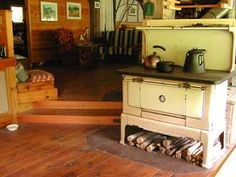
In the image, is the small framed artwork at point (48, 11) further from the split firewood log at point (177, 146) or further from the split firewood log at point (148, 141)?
the split firewood log at point (177, 146)

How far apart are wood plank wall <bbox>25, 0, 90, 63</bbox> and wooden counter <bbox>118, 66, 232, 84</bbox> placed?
4556 mm

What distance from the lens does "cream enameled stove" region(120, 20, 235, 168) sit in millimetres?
2777

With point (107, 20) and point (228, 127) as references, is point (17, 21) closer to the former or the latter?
point (107, 20)

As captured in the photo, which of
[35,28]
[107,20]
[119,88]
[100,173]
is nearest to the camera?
[100,173]

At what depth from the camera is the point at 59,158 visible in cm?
300

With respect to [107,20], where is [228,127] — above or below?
below

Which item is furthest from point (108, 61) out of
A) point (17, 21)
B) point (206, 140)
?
point (206, 140)

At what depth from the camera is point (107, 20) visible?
29.8 feet

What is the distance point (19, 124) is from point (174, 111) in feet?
7.19

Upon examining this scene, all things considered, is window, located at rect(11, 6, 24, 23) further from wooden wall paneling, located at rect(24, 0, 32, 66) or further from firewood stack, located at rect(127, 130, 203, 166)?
firewood stack, located at rect(127, 130, 203, 166)

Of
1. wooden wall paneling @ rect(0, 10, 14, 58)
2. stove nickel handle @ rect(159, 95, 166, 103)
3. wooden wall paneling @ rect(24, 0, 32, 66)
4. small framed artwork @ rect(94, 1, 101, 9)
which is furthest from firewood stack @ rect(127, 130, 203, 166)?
small framed artwork @ rect(94, 1, 101, 9)

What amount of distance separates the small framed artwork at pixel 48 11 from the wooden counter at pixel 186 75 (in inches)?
187

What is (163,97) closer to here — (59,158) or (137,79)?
(137,79)

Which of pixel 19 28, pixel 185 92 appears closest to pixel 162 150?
pixel 185 92
